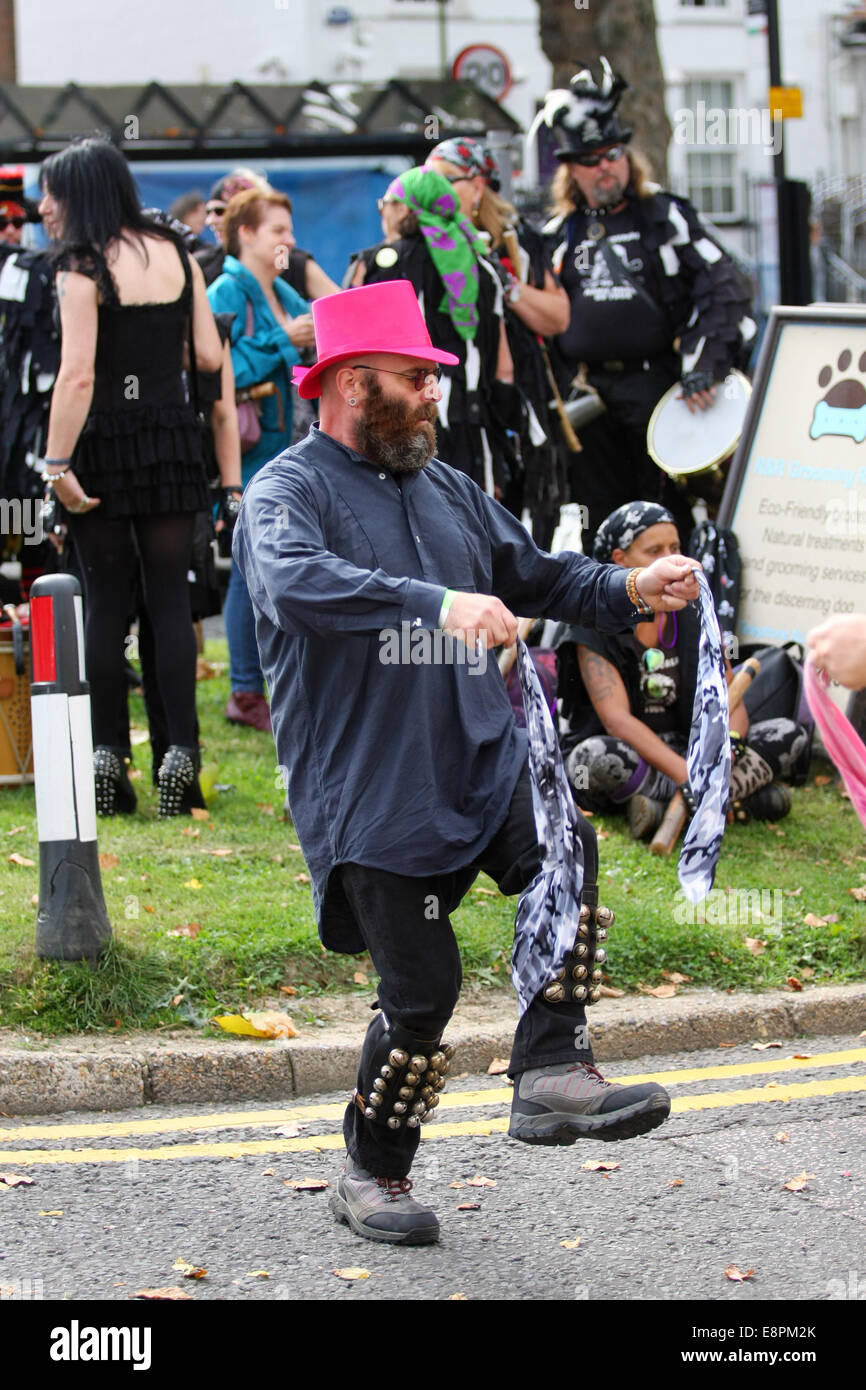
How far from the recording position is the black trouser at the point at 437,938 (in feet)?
12.5

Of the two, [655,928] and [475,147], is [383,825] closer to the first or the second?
[655,928]

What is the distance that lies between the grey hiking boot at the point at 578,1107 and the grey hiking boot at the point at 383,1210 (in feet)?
1.28

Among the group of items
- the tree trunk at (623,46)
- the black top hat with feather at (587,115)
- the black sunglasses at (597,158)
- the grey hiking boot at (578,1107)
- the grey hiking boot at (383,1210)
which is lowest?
the grey hiking boot at (383,1210)

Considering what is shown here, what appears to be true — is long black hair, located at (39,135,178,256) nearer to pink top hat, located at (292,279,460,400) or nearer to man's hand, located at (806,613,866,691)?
pink top hat, located at (292,279,460,400)

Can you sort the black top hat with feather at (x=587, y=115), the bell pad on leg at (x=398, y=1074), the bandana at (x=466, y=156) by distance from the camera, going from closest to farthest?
the bell pad on leg at (x=398, y=1074), the bandana at (x=466, y=156), the black top hat with feather at (x=587, y=115)

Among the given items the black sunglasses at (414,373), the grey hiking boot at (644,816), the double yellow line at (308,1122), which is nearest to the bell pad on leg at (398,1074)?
the double yellow line at (308,1122)

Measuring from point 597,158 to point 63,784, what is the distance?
4673 millimetres

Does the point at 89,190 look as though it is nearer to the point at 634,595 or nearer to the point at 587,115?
the point at 587,115

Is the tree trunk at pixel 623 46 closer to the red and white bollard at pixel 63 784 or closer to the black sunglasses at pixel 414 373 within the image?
the red and white bollard at pixel 63 784

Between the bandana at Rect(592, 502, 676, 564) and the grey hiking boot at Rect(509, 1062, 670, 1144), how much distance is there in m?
3.38

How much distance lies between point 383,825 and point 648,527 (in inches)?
133

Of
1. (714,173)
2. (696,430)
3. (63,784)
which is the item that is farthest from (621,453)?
(714,173)

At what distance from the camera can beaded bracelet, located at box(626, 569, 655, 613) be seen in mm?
3988

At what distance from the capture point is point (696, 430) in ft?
28.9
